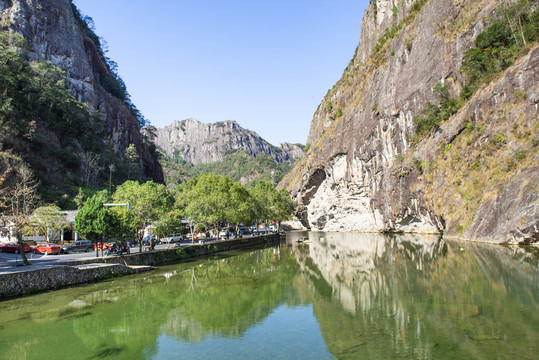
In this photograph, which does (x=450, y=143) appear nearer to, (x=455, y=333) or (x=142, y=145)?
(x=455, y=333)

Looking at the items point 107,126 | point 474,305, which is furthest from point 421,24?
point 107,126

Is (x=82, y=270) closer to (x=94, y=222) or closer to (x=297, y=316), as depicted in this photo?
(x=94, y=222)

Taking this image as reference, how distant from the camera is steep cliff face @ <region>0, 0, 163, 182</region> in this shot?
6975cm

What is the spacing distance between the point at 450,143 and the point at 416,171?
7032 millimetres

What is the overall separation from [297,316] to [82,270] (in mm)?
16481

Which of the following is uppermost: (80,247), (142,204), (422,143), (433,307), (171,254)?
(422,143)

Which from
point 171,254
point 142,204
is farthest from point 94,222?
point 171,254

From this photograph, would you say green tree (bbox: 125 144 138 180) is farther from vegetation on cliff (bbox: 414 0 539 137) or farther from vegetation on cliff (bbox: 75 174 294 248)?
vegetation on cliff (bbox: 414 0 539 137)

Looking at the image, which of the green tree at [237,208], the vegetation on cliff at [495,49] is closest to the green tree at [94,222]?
the green tree at [237,208]

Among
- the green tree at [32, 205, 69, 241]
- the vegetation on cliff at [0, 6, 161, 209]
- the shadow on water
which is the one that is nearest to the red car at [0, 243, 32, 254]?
the green tree at [32, 205, 69, 241]

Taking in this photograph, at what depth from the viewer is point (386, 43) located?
72062 mm

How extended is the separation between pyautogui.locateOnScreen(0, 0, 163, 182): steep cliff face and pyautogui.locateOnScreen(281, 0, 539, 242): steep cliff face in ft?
157

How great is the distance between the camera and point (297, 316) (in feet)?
51.8

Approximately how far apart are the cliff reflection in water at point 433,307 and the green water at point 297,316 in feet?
0.16
